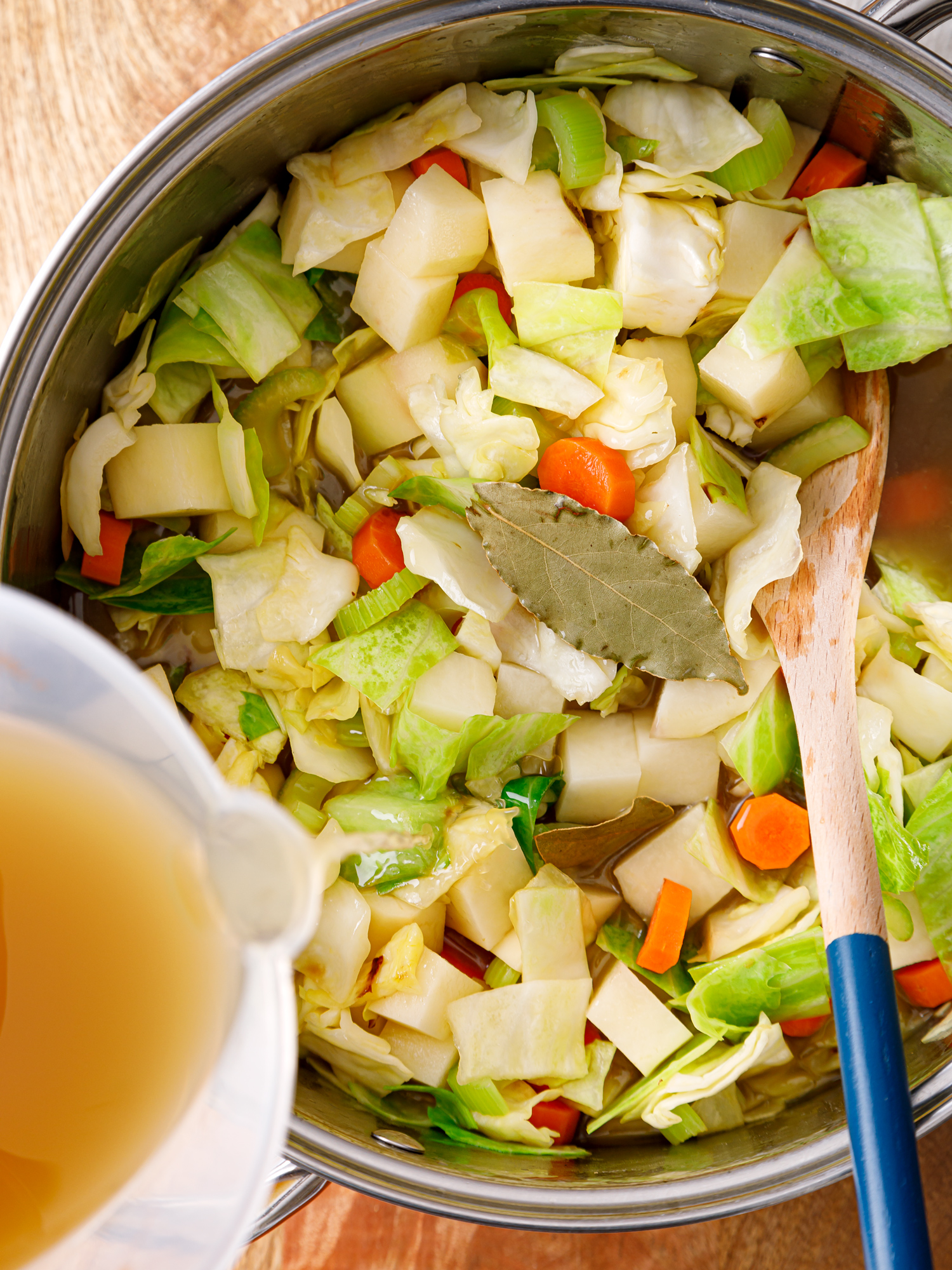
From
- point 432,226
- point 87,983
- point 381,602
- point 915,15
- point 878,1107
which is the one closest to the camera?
point 87,983

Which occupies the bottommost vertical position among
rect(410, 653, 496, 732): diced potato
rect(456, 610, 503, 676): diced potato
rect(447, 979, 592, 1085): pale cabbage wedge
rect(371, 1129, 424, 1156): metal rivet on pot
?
rect(371, 1129, 424, 1156): metal rivet on pot

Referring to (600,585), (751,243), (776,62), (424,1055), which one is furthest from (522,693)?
(776,62)

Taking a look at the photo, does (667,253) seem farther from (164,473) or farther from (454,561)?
(164,473)

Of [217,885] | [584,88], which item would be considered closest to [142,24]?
[584,88]

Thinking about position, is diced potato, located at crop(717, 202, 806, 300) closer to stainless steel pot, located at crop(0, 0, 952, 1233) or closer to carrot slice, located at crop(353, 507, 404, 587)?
stainless steel pot, located at crop(0, 0, 952, 1233)

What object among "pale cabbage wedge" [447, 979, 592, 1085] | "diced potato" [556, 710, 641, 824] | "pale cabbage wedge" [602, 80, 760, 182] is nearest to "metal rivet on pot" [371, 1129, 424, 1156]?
"pale cabbage wedge" [447, 979, 592, 1085]

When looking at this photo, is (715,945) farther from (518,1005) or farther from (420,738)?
(420,738)

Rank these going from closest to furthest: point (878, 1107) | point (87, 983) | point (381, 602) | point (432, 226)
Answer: point (87, 983)
point (878, 1107)
point (432, 226)
point (381, 602)
